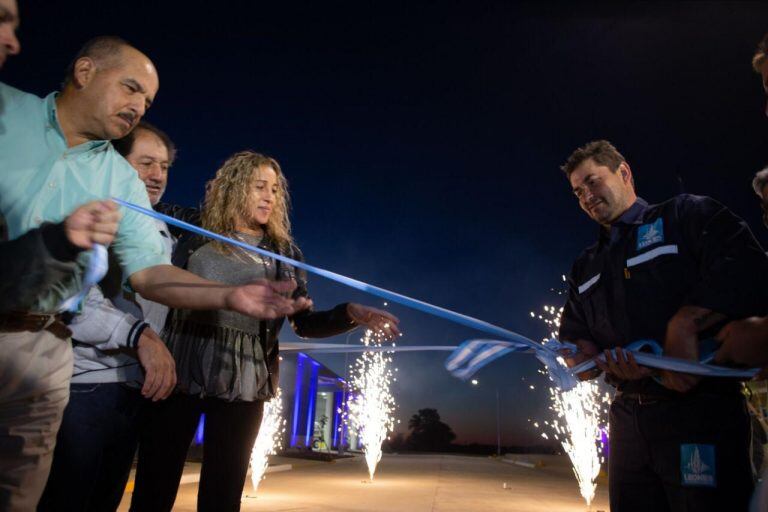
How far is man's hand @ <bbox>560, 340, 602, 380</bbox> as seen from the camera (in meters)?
2.33

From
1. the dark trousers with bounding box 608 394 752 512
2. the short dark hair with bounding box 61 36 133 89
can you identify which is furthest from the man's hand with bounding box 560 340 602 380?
the short dark hair with bounding box 61 36 133 89

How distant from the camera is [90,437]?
72.6 inches

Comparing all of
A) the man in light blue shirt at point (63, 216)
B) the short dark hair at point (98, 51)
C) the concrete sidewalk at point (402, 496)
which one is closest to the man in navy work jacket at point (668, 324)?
the man in light blue shirt at point (63, 216)

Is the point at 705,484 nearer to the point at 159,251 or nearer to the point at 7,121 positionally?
the point at 159,251

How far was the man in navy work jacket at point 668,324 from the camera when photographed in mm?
1792

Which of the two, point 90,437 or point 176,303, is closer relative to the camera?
point 176,303

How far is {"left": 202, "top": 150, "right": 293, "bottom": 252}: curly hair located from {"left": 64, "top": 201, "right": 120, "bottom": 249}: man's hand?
1.03 metres

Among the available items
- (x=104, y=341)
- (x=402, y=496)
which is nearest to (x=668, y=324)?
(x=104, y=341)

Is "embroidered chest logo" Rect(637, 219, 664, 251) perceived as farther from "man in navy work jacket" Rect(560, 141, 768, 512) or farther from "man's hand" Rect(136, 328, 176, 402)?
"man's hand" Rect(136, 328, 176, 402)

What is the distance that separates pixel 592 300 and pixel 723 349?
735mm

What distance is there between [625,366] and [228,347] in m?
1.68

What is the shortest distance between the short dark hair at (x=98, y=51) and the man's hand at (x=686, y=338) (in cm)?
236

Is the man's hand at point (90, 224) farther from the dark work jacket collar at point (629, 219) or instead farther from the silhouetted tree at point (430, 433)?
the silhouetted tree at point (430, 433)

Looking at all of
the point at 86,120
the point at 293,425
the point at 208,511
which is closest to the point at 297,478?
the point at 208,511
